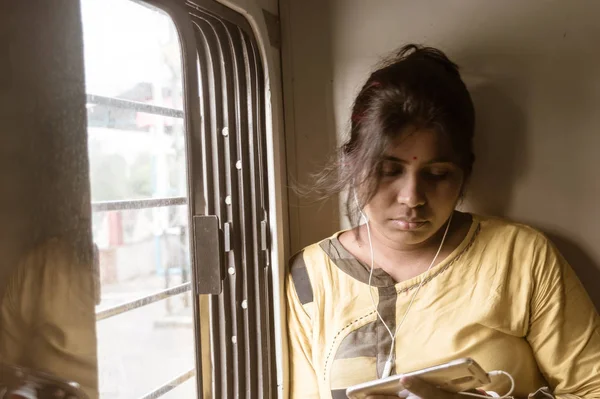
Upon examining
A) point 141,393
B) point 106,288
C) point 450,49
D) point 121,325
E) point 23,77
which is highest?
point 450,49

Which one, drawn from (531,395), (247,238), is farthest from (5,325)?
(531,395)

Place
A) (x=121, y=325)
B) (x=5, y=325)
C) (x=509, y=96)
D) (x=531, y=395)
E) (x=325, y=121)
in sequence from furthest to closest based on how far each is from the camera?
(x=325, y=121), (x=509, y=96), (x=121, y=325), (x=531, y=395), (x=5, y=325)

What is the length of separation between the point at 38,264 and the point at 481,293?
3.59 feet

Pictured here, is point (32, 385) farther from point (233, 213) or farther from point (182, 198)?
point (182, 198)

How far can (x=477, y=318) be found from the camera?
1.47 metres

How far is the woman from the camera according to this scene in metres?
1.47

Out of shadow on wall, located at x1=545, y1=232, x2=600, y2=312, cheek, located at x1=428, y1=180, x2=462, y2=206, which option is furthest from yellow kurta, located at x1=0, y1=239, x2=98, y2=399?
shadow on wall, located at x1=545, y1=232, x2=600, y2=312

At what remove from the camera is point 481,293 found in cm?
150

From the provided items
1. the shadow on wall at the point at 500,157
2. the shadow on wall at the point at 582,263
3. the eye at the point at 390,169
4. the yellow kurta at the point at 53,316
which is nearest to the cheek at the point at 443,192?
the eye at the point at 390,169

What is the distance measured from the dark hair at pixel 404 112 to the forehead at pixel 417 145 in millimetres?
14

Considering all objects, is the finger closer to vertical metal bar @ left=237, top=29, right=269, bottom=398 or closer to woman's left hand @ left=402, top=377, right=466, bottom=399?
woman's left hand @ left=402, top=377, right=466, bottom=399

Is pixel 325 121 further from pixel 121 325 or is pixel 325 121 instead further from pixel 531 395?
pixel 531 395

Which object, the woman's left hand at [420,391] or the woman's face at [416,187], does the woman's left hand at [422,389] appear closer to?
the woman's left hand at [420,391]

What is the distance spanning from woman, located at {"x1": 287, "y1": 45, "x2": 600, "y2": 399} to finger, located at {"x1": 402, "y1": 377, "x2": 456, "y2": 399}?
7.9 inches
